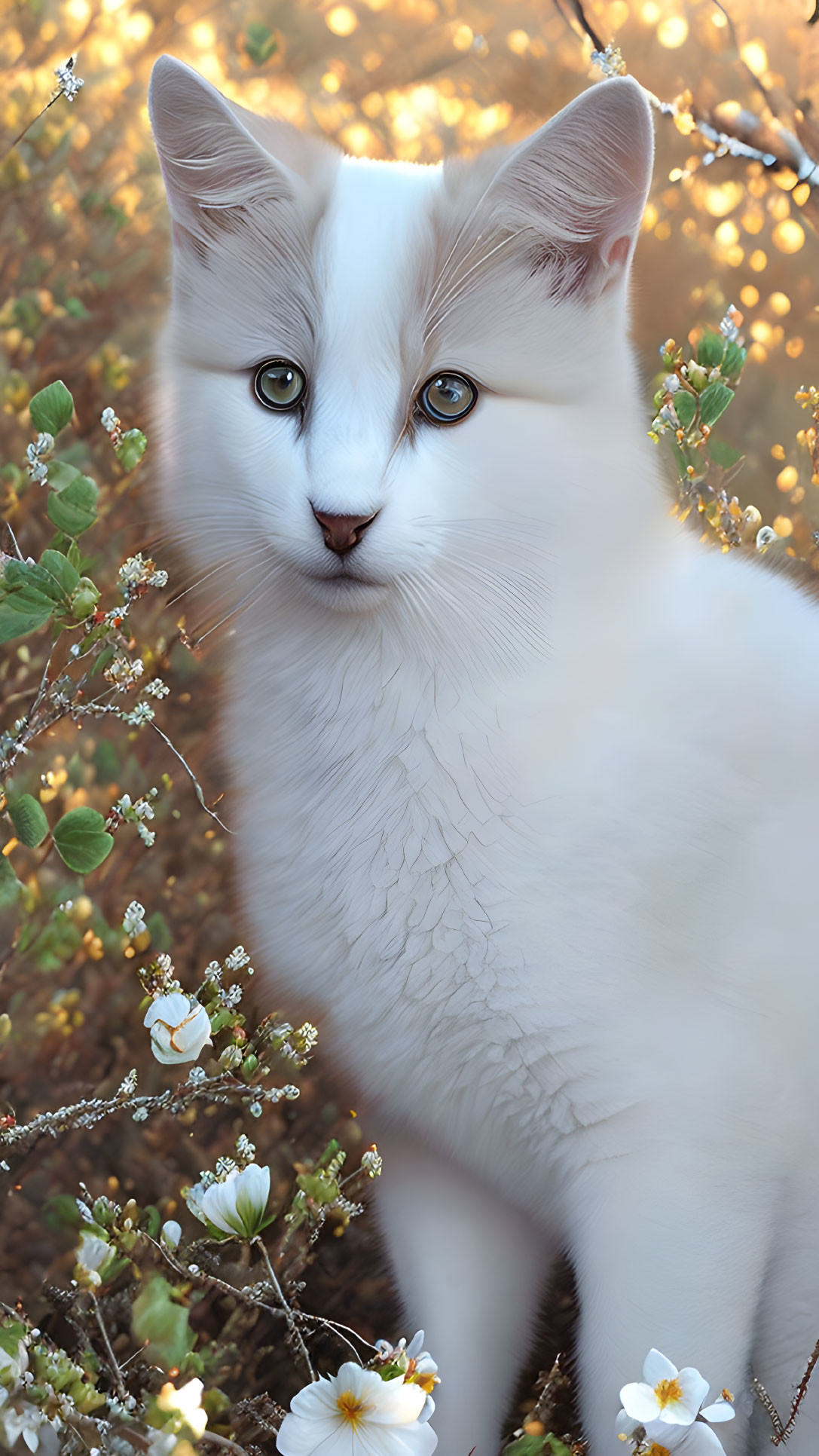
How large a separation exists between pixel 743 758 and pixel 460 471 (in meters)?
0.26

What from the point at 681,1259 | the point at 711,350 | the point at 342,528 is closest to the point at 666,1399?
the point at 681,1259

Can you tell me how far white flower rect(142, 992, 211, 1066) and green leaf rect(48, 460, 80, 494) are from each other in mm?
312

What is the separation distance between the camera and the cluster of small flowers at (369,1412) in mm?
526

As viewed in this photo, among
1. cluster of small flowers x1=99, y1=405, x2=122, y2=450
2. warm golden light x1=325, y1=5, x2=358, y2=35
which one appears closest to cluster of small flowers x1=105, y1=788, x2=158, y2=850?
cluster of small flowers x1=99, y1=405, x2=122, y2=450

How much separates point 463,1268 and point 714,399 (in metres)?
0.68

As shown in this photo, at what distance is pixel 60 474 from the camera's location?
69 centimetres

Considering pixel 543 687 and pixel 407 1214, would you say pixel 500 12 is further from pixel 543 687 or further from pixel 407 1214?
pixel 407 1214

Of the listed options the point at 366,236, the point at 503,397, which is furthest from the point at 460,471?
the point at 366,236

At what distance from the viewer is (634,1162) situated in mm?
699

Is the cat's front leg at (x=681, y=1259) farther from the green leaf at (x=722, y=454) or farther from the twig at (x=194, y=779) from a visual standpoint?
the green leaf at (x=722, y=454)

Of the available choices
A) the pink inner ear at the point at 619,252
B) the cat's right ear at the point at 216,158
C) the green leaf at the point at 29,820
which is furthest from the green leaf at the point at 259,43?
the green leaf at the point at 29,820

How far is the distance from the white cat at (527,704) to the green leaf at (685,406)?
96 millimetres

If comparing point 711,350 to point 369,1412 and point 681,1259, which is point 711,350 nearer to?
point 681,1259

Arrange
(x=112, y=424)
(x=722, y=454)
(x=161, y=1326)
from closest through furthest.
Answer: (x=161, y=1326) → (x=112, y=424) → (x=722, y=454)
